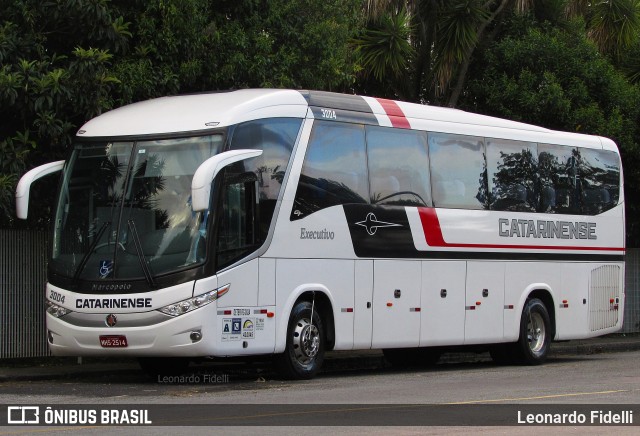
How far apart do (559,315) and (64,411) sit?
11.8 metres

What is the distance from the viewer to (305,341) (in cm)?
1688

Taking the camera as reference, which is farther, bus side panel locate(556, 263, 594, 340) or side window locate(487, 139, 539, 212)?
bus side panel locate(556, 263, 594, 340)

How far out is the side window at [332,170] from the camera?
665 inches

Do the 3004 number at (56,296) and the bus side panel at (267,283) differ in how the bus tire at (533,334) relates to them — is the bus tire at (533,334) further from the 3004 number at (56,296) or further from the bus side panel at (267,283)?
the 3004 number at (56,296)

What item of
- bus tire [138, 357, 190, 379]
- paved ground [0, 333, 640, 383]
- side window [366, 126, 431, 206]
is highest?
side window [366, 126, 431, 206]

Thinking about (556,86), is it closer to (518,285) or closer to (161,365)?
(518,285)

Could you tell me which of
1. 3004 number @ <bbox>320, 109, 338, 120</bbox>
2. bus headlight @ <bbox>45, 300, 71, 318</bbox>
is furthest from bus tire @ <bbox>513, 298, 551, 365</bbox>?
bus headlight @ <bbox>45, 300, 71, 318</bbox>

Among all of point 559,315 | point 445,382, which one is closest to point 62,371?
point 445,382

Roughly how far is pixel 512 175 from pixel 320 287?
5.29 metres

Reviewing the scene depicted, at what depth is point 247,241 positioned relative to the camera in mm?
16031

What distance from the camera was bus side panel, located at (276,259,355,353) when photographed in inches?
648

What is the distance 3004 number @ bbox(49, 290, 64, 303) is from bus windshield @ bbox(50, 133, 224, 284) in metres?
0.27

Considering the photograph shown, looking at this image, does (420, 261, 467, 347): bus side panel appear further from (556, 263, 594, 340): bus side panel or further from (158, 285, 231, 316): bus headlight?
(158, 285, 231, 316): bus headlight

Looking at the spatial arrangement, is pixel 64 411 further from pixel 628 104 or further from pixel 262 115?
pixel 628 104
